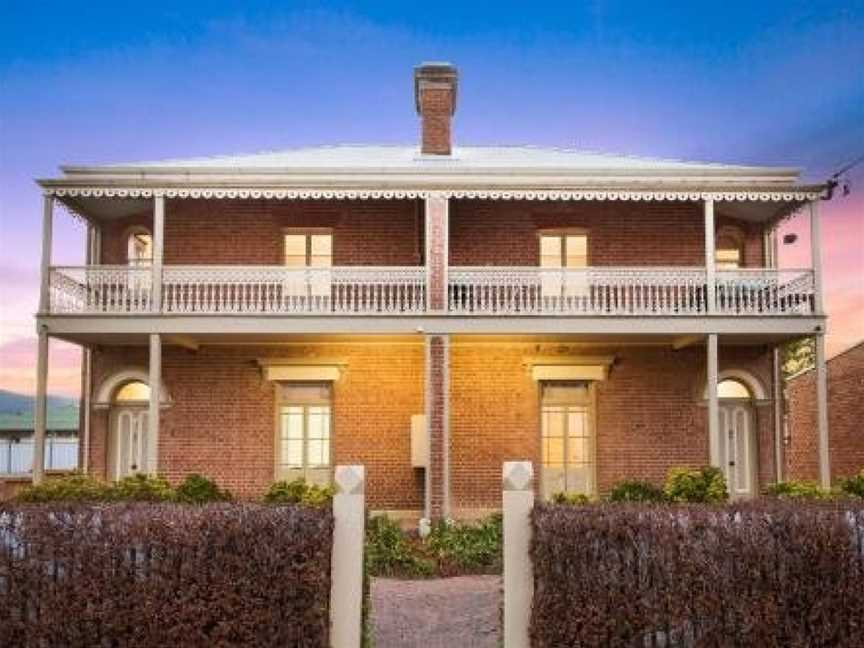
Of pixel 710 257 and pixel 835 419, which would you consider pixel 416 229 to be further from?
pixel 835 419

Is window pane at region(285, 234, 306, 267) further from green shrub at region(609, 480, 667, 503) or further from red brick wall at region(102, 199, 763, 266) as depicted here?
green shrub at region(609, 480, 667, 503)

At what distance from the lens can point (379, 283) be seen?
58.7 ft

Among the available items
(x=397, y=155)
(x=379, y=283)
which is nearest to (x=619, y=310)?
(x=379, y=283)

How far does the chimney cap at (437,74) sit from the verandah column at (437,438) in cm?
693

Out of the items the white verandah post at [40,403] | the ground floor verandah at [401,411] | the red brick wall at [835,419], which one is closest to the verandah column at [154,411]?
the white verandah post at [40,403]

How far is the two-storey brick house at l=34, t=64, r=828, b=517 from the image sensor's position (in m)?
17.7

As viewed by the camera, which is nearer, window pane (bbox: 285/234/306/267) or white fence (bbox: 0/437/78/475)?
window pane (bbox: 285/234/306/267)

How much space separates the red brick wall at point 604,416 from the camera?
19.4m

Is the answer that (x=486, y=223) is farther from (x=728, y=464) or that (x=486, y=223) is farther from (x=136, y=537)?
(x=136, y=537)

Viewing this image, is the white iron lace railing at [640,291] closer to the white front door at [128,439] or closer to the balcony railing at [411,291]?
the balcony railing at [411,291]

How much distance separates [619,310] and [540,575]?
36.3 feet

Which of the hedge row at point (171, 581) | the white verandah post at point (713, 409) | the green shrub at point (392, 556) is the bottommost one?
the green shrub at point (392, 556)

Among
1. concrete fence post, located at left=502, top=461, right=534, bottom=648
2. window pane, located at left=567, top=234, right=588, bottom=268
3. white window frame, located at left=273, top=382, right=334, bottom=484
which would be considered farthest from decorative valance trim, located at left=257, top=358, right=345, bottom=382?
concrete fence post, located at left=502, top=461, right=534, bottom=648

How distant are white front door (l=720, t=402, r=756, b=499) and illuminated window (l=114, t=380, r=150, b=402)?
1121cm
